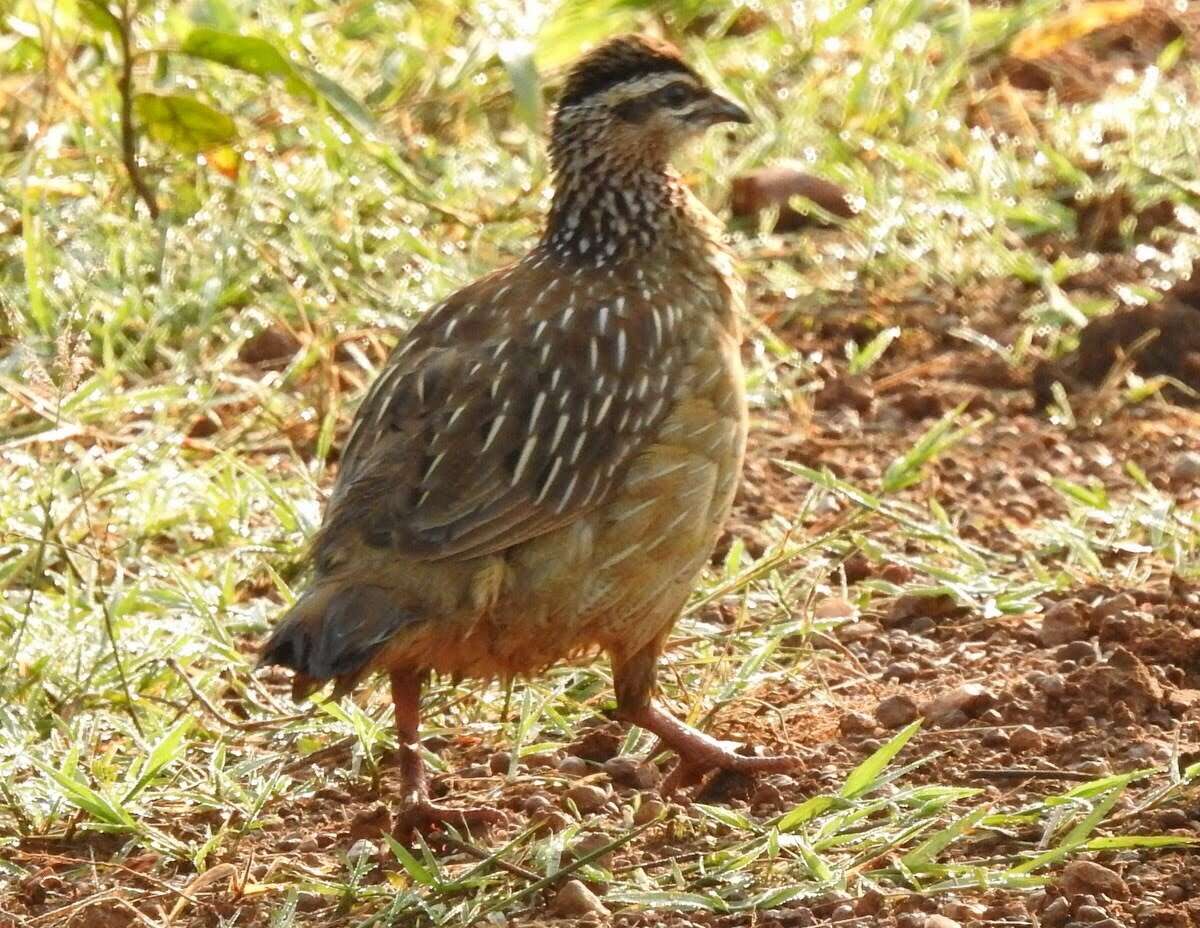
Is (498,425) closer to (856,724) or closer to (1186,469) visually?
(856,724)

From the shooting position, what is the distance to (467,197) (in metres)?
7.66

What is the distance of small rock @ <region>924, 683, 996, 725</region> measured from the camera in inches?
192

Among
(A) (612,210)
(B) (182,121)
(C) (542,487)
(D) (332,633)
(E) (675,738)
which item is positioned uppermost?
(A) (612,210)

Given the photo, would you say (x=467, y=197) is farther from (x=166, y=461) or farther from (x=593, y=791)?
(x=593, y=791)

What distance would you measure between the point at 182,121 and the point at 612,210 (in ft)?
7.49

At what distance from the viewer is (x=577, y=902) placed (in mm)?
4133

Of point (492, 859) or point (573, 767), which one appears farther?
point (573, 767)

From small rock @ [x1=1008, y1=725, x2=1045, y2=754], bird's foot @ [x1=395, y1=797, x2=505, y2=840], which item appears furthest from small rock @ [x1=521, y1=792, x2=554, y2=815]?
small rock @ [x1=1008, y1=725, x2=1045, y2=754]

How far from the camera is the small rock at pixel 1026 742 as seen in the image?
185 inches

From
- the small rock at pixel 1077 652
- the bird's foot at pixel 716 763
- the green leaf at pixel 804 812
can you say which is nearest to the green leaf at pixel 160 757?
the bird's foot at pixel 716 763

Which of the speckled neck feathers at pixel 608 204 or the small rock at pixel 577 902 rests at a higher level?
the speckled neck feathers at pixel 608 204

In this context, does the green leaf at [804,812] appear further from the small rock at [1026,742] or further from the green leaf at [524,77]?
the green leaf at [524,77]

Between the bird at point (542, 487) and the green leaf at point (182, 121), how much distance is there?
215 cm

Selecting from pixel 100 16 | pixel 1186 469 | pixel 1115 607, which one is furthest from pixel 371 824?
pixel 100 16
